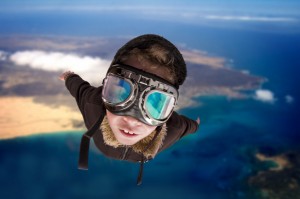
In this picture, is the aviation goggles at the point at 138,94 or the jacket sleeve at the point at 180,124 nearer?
the aviation goggles at the point at 138,94

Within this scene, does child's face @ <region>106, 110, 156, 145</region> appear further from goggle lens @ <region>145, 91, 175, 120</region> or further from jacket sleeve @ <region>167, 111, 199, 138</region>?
jacket sleeve @ <region>167, 111, 199, 138</region>

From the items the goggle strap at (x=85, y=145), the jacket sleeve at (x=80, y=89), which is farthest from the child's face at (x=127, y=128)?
the jacket sleeve at (x=80, y=89)

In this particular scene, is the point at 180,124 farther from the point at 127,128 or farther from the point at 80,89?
the point at 80,89

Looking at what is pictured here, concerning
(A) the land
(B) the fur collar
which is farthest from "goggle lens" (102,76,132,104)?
(A) the land

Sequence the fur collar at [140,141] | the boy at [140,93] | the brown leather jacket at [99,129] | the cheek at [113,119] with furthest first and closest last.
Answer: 1. the brown leather jacket at [99,129]
2. the fur collar at [140,141]
3. the cheek at [113,119]
4. the boy at [140,93]

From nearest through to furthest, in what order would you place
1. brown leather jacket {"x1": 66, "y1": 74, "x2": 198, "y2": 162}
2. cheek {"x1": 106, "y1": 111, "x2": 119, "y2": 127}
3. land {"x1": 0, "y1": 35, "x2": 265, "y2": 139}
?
1. cheek {"x1": 106, "y1": 111, "x2": 119, "y2": 127}
2. brown leather jacket {"x1": 66, "y1": 74, "x2": 198, "y2": 162}
3. land {"x1": 0, "y1": 35, "x2": 265, "y2": 139}

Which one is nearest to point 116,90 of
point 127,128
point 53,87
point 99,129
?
point 127,128

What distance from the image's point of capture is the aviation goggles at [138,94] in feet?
6.19

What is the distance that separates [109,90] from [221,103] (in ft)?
246

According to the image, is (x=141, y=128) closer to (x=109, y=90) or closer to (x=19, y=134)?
(x=109, y=90)

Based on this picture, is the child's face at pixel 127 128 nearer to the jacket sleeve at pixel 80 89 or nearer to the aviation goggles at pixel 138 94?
the aviation goggles at pixel 138 94

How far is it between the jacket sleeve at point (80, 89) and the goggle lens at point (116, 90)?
0.55 meters

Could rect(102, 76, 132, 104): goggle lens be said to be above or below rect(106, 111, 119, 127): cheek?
above

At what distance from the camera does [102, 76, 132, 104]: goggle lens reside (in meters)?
1.96
